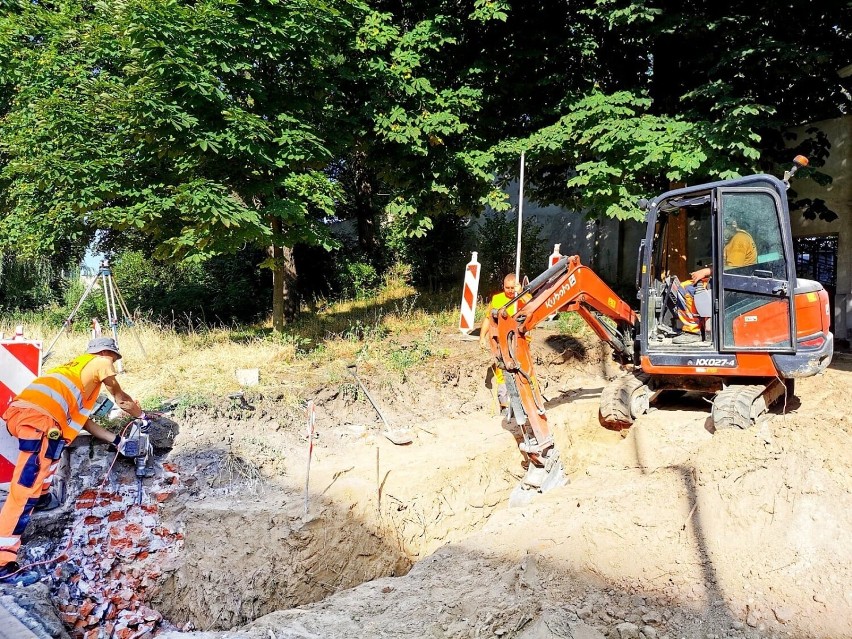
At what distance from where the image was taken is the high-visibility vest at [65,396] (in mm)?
4898

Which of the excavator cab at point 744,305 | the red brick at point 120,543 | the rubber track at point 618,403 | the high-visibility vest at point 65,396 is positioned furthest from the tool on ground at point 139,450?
the excavator cab at point 744,305

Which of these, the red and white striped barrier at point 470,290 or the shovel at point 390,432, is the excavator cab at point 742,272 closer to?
the red and white striped barrier at point 470,290

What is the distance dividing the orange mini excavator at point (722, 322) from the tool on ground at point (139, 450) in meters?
3.91

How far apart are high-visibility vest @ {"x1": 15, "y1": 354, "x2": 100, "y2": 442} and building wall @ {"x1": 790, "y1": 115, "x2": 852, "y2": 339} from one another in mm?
12724

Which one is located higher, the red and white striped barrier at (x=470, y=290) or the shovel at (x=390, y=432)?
the red and white striped barrier at (x=470, y=290)

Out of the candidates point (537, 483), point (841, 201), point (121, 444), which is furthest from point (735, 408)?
point (841, 201)

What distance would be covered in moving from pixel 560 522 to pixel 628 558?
0.81m

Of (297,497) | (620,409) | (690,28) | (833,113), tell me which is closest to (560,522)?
(620,409)

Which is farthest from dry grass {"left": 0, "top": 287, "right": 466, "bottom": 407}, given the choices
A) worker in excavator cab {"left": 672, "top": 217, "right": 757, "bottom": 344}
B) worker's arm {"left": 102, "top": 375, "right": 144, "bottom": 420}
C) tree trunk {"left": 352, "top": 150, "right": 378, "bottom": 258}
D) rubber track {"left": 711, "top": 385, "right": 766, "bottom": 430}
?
tree trunk {"left": 352, "top": 150, "right": 378, "bottom": 258}

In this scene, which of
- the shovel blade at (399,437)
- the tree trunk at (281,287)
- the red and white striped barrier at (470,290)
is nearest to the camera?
the shovel blade at (399,437)

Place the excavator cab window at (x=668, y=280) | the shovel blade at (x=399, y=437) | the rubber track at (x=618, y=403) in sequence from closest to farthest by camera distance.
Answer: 1. the excavator cab window at (x=668, y=280)
2. the rubber track at (x=618, y=403)
3. the shovel blade at (x=399, y=437)

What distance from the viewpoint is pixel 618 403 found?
23.3ft

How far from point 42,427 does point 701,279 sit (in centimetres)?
737

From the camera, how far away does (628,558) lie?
173 inches
